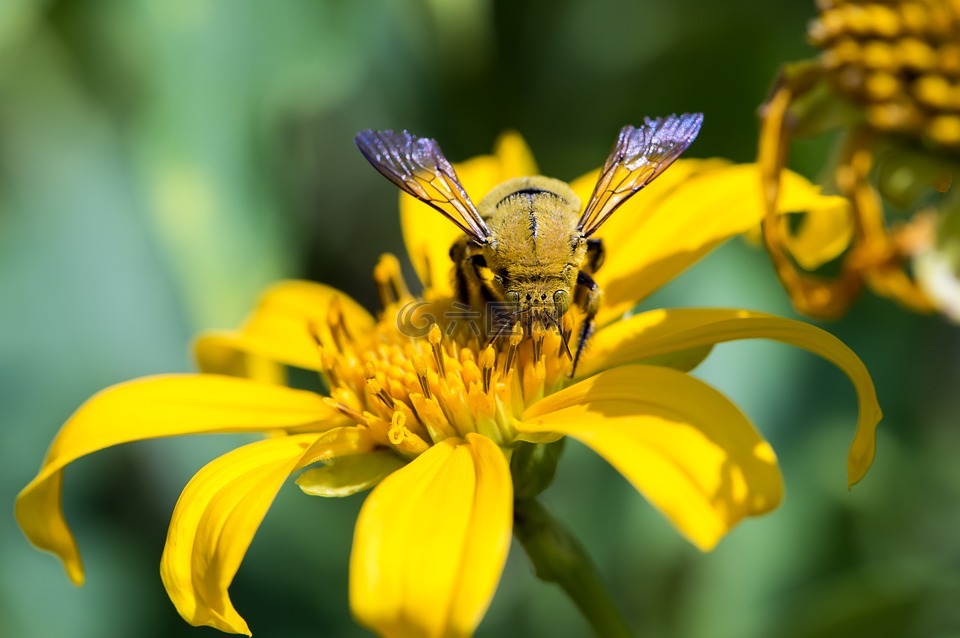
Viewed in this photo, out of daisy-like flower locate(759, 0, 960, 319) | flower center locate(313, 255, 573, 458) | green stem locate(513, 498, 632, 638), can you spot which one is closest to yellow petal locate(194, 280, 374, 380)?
flower center locate(313, 255, 573, 458)

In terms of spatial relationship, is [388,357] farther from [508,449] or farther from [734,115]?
[734,115]

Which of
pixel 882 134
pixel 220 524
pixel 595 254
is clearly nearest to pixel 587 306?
pixel 595 254

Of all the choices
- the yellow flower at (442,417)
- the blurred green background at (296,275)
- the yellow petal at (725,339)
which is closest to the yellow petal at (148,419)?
the yellow flower at (442,417)

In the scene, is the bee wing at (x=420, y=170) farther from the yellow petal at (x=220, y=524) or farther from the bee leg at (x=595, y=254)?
the yellow petal at (x=220, y=524)

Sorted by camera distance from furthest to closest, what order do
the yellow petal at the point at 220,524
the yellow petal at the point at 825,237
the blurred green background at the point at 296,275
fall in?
the blurred green background at the point at 296,275
the yellow petal at the point at 825,237
the yellow petal at the point at 220,524

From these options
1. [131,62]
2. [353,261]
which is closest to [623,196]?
[131,62]
